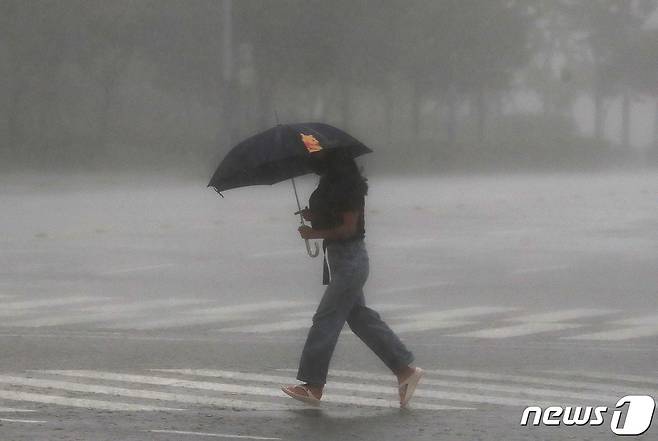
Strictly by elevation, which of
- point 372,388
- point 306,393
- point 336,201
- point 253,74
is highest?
point 253,74

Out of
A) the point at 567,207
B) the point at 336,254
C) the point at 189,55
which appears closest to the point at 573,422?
the point at 336,254

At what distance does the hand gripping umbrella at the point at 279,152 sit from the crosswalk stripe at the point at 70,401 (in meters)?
1.30

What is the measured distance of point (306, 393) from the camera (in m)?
10.2

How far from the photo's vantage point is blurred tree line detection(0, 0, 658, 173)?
2761 inches

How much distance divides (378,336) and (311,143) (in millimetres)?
1162

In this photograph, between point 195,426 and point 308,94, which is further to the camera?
point 308,94

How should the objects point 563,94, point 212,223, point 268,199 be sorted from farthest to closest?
point 563,94 < point 268,199 < point 212,223

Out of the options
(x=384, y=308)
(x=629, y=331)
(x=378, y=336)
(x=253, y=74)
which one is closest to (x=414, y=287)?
(x=384, y=308)

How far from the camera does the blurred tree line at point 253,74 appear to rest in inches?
2761

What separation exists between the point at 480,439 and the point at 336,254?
169 centimetres

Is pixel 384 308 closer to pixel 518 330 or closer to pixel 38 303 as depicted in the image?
pixel 518 330

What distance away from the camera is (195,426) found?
934cm

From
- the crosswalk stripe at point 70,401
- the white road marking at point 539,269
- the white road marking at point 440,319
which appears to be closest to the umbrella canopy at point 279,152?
the crosswalk stripe at point 70,401

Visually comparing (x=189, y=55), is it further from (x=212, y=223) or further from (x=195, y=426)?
(x=195, y=426)
